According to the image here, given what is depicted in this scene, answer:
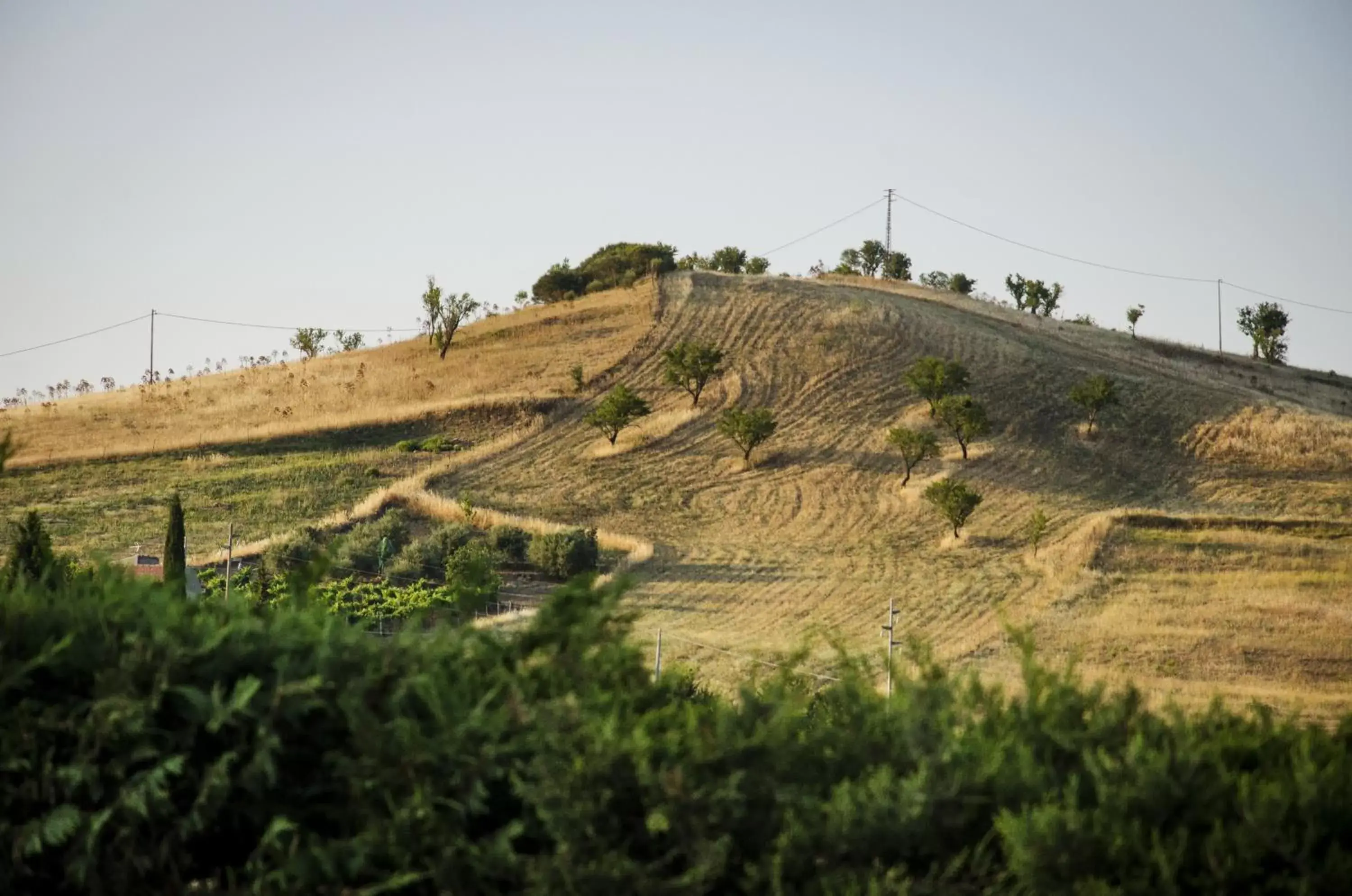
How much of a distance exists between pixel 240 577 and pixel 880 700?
3978cm

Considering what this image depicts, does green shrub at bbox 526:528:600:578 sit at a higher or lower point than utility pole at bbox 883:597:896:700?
higher

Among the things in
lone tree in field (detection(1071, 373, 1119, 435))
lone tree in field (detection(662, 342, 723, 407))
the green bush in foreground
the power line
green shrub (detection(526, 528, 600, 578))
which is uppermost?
lone tree in field (detection(662, 342, 723, 407))

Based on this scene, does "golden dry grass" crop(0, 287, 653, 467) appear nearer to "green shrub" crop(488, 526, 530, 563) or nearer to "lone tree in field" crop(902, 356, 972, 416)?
"lone tree in field" crop(902, 356, 972, 416)

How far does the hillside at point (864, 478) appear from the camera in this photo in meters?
39.3

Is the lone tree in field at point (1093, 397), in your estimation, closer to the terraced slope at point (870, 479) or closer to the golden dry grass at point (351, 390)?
the terraced slope at point (870, 479)

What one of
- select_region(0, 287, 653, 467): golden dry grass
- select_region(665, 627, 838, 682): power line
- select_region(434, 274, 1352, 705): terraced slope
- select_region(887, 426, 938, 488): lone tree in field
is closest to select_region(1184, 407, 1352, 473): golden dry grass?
select_region(434, 274, 1352, 705): terraced slope

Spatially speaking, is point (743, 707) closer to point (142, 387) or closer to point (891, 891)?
point (891, 891)

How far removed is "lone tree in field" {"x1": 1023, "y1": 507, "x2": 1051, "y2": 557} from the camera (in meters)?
48.7

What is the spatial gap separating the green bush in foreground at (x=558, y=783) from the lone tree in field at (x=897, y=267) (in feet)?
355

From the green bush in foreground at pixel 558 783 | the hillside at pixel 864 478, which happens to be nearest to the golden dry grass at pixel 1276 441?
the hillside at pixel 864 478

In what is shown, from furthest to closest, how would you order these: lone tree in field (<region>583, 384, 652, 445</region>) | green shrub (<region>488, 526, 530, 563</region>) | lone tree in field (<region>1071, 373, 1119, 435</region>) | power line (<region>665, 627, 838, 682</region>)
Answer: lone tree in field (<region>1071, 373, 1119, 435</region>) → lone tree in field (<region>583, 384, 652, 445</region>) → green shrub (<region>488, 526, 530, 563</region>) → power line (<region>665, 627, 838, 682</region>)

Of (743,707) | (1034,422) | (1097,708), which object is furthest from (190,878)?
(1034,422)

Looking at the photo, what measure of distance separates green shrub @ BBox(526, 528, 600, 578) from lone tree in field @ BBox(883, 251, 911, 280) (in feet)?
230

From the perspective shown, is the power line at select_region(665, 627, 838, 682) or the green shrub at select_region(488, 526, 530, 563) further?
the green shrub at select_region(488, 526, 530, 563)
